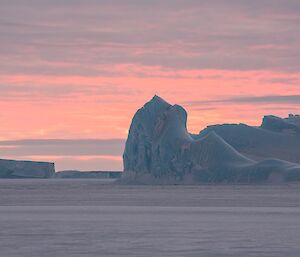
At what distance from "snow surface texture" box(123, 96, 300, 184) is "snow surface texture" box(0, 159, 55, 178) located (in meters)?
48.4

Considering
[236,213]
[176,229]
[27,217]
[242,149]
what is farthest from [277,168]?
[176,229]

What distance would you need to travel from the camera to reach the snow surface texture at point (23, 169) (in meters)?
128

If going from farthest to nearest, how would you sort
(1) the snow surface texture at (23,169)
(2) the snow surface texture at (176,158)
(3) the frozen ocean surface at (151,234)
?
(1) the snow surface texture at (23,169) → (2) the snow surface texture at (176,158) → (3) the frozen ocean surface at (151,234)

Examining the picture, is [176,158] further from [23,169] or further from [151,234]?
[23,169]

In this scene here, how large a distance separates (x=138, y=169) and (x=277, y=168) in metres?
13.5

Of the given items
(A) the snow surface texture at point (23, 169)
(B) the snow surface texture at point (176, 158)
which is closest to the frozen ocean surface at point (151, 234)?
(B) the snow surface texture at point (176, 158)

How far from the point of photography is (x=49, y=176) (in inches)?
5320

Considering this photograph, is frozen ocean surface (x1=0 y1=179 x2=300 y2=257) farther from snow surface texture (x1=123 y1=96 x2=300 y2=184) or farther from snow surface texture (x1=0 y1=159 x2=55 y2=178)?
snow surface texture (x1=0 y1=159 x2=55 y2=178)

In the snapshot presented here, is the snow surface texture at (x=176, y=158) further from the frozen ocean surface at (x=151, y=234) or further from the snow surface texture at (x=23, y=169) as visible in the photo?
the snow surface texture at (x=23, y=169)

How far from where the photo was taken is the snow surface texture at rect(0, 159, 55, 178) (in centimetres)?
12781

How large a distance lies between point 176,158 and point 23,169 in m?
55.4

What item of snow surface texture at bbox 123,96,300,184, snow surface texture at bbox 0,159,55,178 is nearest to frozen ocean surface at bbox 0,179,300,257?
snow surface texture at bbox 123,96,300,184

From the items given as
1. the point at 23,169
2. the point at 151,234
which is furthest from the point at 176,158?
the point at 23,169

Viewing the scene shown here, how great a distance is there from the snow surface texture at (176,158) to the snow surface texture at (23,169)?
48.4m
